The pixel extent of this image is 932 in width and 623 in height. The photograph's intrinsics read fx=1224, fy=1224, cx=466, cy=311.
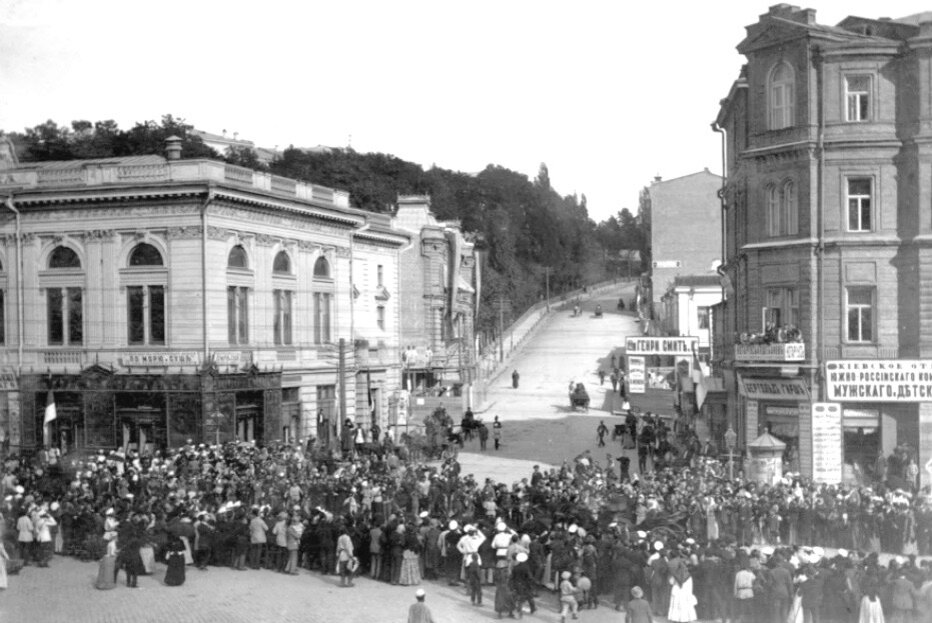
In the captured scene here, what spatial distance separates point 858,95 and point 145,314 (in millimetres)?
26879

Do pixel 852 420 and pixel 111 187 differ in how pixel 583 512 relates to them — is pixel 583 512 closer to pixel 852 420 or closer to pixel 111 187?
pixel 852 420

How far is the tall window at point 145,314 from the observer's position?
4681 centimetres

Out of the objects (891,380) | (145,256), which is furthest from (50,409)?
(891,380)

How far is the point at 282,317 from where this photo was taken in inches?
2024

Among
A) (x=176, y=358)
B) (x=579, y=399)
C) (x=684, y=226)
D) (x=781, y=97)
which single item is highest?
(x=781, y=97)

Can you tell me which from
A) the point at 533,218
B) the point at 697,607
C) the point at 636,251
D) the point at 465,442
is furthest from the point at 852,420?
the point at 636,251

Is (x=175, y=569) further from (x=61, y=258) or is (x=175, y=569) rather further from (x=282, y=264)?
(x=282, y=264)

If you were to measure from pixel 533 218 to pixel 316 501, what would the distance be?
103364mm

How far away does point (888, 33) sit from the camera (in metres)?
37.2

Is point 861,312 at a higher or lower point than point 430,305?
lower

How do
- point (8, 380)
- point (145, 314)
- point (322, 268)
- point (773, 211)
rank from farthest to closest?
1. point (322, 268)
2. point (8, 380)
3. point (145, 314)
4. point (773, 211)

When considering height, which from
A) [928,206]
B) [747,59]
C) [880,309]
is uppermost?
[747,59]

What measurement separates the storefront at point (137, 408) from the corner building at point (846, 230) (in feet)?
64.0

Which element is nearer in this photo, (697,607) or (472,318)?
(697,607)
